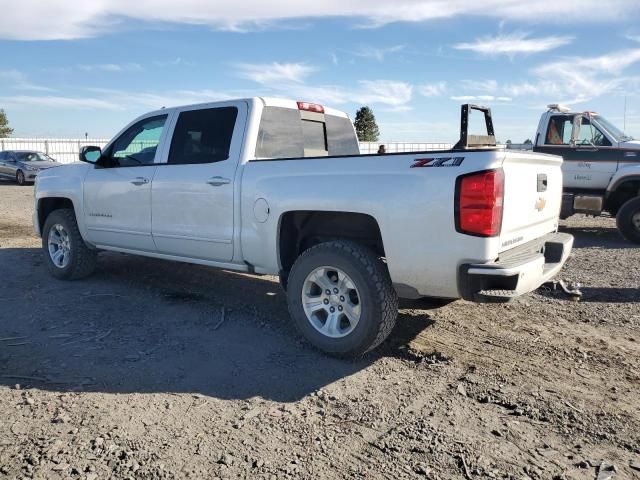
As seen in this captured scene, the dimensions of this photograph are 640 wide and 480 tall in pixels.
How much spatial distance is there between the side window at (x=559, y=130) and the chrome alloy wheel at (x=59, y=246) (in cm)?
904

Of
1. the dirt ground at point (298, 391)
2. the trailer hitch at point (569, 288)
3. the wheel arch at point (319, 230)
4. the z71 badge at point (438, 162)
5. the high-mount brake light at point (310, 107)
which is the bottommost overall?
the dirt ground at point (298, 391)

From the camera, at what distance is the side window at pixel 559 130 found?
11094 millimetres

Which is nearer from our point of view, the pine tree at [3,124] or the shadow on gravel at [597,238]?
the shadow on gravel at [597,238]

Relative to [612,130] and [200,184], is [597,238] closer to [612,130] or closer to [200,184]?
[612,130]

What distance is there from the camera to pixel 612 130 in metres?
11.0

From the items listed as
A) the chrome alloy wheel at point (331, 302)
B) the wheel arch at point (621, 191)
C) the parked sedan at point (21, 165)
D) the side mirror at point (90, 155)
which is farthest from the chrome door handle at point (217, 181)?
the parked sedan at point (21, 165)

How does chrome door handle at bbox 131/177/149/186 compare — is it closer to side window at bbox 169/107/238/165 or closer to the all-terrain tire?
side window at bbox 169/107/238/165

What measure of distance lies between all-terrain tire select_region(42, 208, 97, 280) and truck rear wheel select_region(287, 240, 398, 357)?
332 centimetres

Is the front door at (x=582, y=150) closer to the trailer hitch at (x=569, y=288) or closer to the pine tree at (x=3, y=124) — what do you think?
the trailer hitch at (x=569, y=288)

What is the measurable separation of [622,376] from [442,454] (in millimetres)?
1869

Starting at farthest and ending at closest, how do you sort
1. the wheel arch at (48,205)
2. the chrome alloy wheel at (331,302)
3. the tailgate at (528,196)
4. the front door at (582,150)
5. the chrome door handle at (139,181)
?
the front door at (582,150)
the wheel arch at (48,205)
the chrome door handle at (139,181)
the chrome alloy wheel at (331,302)
the tailgate at (528,196)

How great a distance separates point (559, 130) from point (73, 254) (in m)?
9.22

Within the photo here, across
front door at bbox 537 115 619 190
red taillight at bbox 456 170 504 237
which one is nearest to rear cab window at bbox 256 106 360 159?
red taillight at bbox 456 170 504 237

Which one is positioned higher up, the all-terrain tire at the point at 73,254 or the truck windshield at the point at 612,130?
the truck windshield at the point at 612,130
